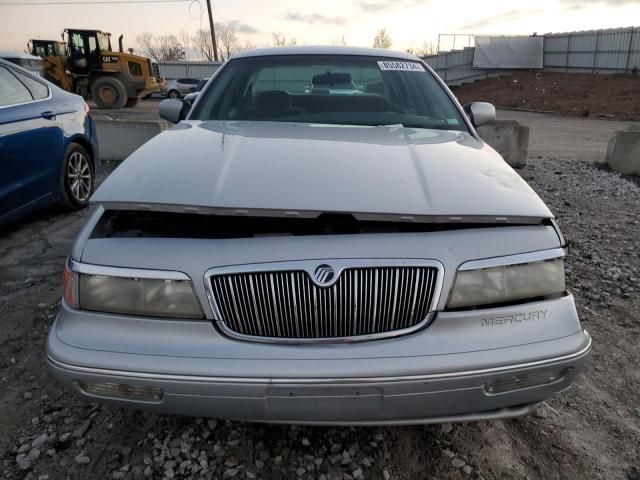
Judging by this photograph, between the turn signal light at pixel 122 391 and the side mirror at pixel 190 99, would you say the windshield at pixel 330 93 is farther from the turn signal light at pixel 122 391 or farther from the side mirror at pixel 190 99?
the turn signal light at pixel 122 391

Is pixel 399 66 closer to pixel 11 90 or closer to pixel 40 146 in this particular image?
pixel 40 146

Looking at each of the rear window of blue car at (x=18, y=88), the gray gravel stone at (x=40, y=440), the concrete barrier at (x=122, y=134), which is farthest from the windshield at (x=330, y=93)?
the concrete barrier at (x=122, y=134)

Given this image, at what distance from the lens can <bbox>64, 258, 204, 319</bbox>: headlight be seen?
1604 mm

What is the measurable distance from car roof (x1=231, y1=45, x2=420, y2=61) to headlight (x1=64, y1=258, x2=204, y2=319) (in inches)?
90.7

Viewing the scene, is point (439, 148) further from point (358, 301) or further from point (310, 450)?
point (310, 450)

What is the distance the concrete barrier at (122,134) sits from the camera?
294 inches

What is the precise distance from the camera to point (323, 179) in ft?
6.05

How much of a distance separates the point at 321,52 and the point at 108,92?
58.0ft

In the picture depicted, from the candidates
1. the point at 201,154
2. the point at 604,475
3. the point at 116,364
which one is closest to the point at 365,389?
the point at 116,364

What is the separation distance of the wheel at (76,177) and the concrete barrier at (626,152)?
6.90m

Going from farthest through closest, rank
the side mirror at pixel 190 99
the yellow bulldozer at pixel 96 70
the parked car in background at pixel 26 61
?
1. the yellow bulldozer at pixel 96 70
2. the parked car in background at pixel 26 61
3. the side mirror at pixel 190 99

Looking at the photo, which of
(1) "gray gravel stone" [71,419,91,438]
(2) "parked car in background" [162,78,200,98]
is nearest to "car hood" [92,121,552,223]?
(1) "gray gravel stone" [71,419,91,438]

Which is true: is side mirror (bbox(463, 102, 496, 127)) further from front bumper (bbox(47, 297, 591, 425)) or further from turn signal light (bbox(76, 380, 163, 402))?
turn signal light (bbox(76, 380, 163, 402))

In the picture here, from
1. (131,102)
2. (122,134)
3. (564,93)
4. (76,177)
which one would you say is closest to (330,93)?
(76,177)
